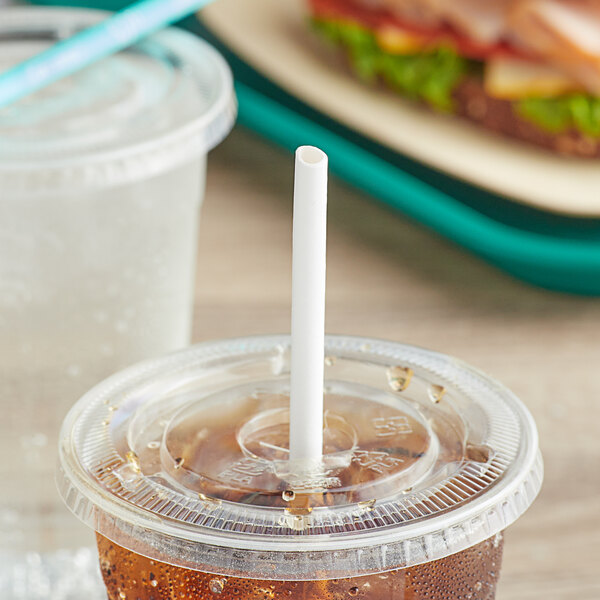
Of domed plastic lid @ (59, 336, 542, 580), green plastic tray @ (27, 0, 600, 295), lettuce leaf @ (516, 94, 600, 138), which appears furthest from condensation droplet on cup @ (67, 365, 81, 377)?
lettuce leaf @ (516, 94, 600, 138)

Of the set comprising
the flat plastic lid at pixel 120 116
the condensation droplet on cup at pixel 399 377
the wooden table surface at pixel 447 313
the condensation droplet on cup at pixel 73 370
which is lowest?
the wooden table surface at pixel 447 313

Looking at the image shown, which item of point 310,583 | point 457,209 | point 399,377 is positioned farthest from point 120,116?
point 457,209

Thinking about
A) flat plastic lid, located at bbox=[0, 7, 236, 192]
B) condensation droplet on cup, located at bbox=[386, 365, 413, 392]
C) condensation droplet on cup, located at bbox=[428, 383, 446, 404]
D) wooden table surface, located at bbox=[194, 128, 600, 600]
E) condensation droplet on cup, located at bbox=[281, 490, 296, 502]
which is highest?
condensation droplet on cup, located at bbox=[281, 490, 296, 502]

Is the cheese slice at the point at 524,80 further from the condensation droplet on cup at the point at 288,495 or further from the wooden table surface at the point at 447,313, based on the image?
the condensation droplet on cup at the point at 288,495

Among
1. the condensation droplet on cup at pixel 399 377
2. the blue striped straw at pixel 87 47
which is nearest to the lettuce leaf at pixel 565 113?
the blue striped straw at pixel 87 47

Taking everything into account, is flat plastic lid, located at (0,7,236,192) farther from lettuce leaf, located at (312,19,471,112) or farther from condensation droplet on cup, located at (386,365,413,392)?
lettuce leaf, located at (312,19,471,112)

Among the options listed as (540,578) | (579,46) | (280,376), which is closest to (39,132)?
(280,376)

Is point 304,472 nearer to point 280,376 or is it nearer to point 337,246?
point 280,376
